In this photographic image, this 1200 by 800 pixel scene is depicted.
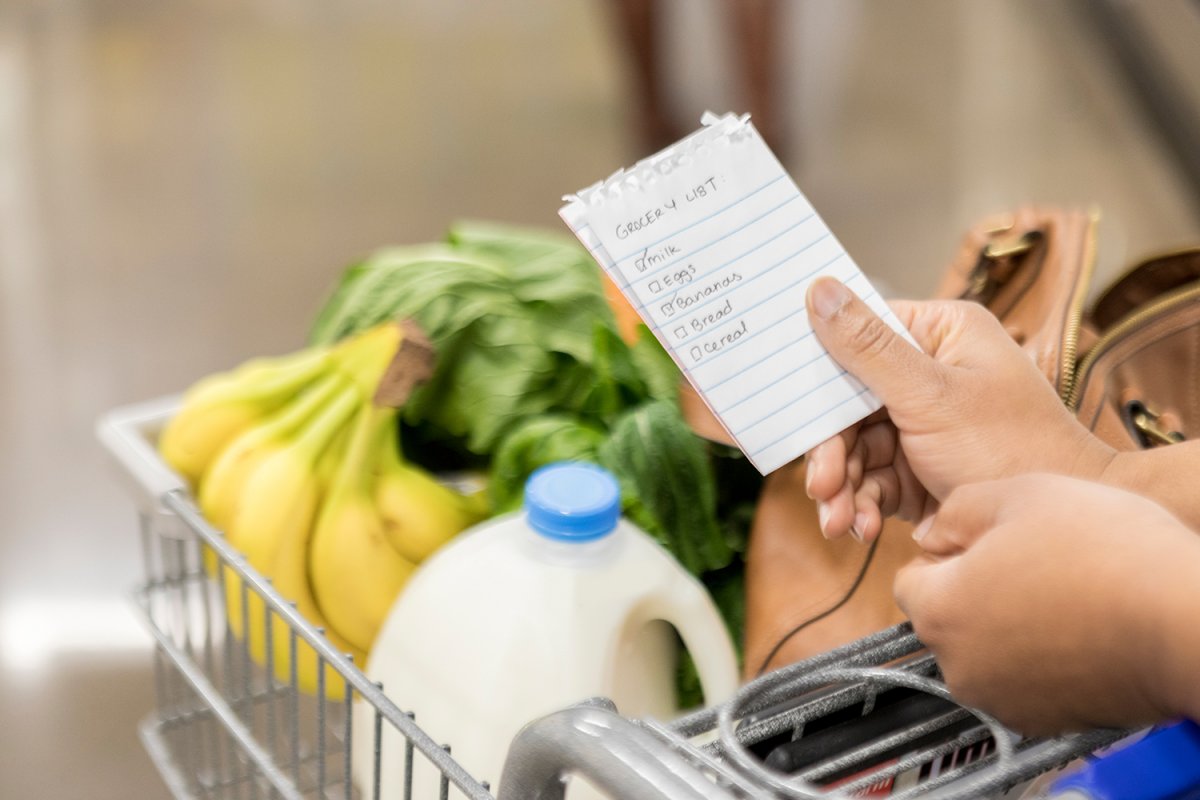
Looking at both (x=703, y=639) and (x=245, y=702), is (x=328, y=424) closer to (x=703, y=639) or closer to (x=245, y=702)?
(x=245, y=702)

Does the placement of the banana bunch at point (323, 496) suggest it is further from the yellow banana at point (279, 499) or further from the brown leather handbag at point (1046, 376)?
the brown leather handbag at point (1046, 376)

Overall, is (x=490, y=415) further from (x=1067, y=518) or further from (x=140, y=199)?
(x=140, y=199)

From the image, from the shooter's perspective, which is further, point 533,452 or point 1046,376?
point 533,452

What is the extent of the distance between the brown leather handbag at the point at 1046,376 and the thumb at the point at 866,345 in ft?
0.45

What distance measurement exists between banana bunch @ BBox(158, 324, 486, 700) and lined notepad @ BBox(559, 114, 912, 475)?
281 millimetres

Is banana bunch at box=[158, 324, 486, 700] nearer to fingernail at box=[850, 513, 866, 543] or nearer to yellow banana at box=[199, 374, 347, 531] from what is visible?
yellow banana at box=[199, 374, 347, 531]

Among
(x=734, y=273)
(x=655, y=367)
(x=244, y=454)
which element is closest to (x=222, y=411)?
(x=244, y=454)

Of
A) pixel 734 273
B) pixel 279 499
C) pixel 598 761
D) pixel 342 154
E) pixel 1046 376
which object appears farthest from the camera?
pixel 342 154

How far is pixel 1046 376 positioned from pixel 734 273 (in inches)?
9.3

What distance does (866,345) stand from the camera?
53 cm

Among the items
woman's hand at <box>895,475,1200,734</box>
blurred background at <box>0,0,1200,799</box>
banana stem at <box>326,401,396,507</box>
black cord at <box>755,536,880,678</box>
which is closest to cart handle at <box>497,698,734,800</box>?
woman's hand at <box>895,475,1200,734</box>

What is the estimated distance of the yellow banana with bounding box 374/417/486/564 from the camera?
0.76 m

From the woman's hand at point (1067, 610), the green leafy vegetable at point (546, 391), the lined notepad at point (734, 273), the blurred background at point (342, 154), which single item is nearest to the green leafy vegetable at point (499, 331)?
the green leafy vegetable at point (546, 391)

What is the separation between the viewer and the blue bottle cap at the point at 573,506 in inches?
24.0
